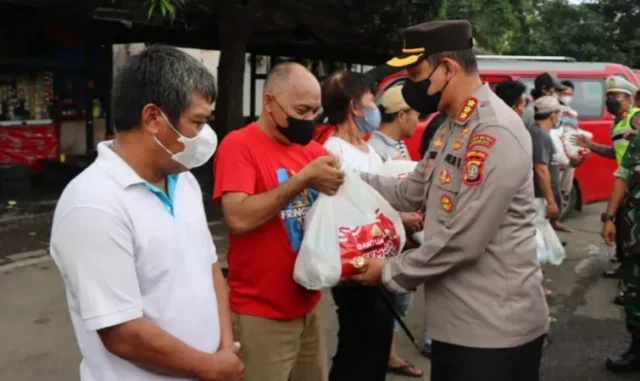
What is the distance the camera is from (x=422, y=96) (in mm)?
2410

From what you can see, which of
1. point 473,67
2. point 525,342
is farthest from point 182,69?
point 525,342

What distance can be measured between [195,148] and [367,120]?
5.20ft

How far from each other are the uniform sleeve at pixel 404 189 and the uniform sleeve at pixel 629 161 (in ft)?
6.61

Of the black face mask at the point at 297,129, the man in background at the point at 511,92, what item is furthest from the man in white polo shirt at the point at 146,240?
the man in background at the point at 511,92

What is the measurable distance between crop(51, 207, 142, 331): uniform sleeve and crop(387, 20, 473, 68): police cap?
1.23m

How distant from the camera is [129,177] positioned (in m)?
1.69

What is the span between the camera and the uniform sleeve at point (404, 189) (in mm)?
2855

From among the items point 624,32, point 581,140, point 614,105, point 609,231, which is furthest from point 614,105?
point 624,32

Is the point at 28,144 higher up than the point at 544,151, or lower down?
lower down

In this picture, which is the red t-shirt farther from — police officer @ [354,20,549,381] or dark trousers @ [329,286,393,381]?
dark trousers @ [329,286,393,381]

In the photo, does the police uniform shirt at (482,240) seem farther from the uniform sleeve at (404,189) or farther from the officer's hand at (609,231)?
the officer's hand at (609,231)

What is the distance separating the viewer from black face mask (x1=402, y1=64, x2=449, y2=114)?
7.75 ft

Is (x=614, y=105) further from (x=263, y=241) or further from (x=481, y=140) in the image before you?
(x=263, y=241)

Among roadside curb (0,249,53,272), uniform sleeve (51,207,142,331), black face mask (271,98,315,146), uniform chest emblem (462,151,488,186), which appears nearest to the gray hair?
uniform sleeve (51,207,142,331)
